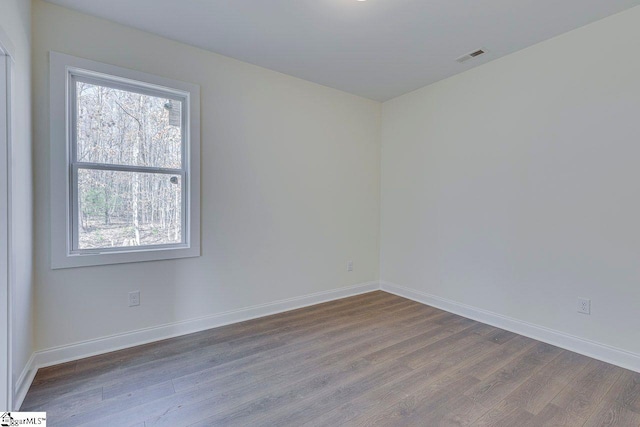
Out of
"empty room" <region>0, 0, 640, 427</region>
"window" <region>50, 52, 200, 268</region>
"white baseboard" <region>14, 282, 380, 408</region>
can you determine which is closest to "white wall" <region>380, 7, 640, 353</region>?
"empty room" <region>0, 0, 640, 427</region>

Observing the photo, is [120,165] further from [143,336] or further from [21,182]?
[143,336]

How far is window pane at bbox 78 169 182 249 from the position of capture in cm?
234

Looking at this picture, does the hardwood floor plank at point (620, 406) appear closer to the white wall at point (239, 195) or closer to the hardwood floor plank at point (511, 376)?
the hardwood floor plank at point (511, 376)

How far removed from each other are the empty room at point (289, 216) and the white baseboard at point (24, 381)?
0.06 feet

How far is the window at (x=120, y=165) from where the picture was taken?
7.16 ft

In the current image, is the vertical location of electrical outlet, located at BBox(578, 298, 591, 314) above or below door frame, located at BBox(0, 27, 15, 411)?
below

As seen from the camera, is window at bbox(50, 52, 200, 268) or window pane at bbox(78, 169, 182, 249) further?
window pane at bbox(78, 169, 182, 249)

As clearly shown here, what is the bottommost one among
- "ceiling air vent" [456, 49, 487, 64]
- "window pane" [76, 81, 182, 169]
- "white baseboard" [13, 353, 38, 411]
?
"white baseboard" [13, 353, 38, 411]

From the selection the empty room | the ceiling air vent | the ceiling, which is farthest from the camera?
the ceiling air vent

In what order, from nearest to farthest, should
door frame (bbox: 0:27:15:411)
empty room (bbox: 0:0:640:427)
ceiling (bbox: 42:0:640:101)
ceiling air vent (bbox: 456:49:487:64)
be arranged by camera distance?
1. door frame (bbox: 0:27:15:411)
2. empty room (bbox: 0:0:640:427)
3. ceiling (bbox: 42:0:640:101)
4. ceiling air vent (bbox: 456:49:487:64)

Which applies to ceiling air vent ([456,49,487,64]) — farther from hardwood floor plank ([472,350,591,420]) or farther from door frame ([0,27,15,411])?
door frame ([0,27,15,411])

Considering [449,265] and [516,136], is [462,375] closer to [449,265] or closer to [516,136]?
[449,265]

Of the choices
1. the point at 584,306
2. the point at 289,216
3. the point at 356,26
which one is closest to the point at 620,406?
the point at 584,306

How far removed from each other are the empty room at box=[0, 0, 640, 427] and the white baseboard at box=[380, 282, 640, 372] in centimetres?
2
